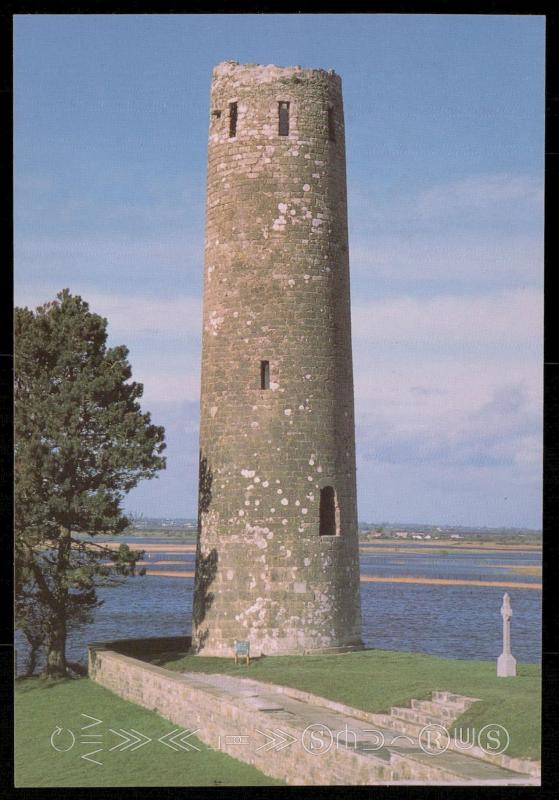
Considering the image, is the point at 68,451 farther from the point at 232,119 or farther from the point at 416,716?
the point at 416,716

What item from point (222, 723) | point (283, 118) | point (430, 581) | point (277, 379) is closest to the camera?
point (222, 723)

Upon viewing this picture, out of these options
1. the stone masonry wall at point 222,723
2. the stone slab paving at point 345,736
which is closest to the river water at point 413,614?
the stone masonry wall at point 222,723

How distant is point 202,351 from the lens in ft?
92.1

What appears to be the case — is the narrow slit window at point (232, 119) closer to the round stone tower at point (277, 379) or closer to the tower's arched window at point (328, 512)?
the round stone tower at point (277, 379)

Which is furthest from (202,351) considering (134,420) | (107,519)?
(107,519)

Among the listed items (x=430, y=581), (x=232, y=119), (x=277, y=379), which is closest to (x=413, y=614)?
(x=430, y=581)

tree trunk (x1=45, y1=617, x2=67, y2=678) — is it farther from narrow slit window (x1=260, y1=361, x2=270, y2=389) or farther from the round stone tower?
narrow slit window (x1=260, y1=361, x2=270, y2=389)

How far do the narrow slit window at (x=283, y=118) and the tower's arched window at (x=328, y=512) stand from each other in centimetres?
733

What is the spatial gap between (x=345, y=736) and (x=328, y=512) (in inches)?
337

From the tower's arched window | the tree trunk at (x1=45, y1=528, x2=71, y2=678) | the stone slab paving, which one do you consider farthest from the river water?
the stone slab paving

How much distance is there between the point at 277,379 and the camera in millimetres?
26781

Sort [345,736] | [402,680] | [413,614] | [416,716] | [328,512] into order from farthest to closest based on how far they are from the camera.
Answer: [413,614] → [328,512] → [402,680] → [416,716] → [345,736]

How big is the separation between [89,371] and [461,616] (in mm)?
45623
